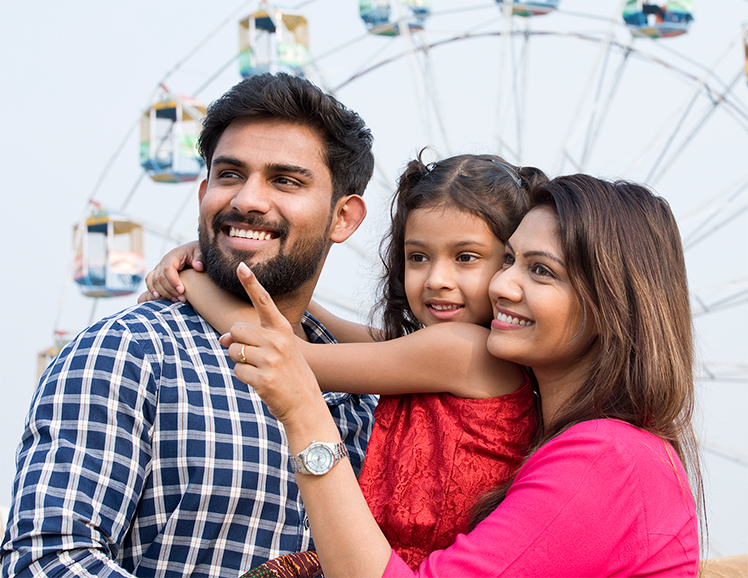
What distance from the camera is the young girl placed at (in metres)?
1.98

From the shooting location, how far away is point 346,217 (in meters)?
2.88

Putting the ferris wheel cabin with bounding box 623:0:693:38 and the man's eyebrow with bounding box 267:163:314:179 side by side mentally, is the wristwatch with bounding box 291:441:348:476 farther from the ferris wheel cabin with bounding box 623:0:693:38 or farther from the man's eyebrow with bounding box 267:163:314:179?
the ferris wheel cabin with bounding box 623:0:693:38

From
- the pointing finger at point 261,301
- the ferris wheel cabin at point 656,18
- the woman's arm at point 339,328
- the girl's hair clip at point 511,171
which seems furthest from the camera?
the ferris wheel cabin at point 656,18

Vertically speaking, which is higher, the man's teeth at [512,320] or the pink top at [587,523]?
the man's teeth at [512,320]

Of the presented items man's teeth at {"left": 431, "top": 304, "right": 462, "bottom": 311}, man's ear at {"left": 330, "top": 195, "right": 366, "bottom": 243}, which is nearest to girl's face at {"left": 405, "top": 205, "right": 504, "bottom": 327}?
man's teeth at {"left": 431, "top": 304, "right": 462, "bottom": 311}

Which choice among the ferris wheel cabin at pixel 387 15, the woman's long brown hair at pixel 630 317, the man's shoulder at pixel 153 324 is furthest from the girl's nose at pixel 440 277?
the ferris wheel cabin at pixel 387 15

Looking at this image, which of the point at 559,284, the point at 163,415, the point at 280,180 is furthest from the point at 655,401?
the point at 280,180

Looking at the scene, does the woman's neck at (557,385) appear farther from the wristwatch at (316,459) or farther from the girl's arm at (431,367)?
the wristwatch at (316,459)

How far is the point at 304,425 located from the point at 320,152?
4.18 feet

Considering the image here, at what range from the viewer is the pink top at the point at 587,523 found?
5.19 feet

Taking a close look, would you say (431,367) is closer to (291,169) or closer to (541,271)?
(541,271)

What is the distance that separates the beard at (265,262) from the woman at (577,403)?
79 cm

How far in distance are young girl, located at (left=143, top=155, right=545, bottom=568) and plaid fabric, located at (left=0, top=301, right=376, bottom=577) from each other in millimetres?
203

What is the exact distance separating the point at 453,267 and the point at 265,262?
60 centimetres
